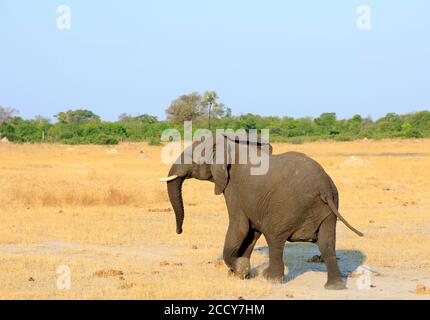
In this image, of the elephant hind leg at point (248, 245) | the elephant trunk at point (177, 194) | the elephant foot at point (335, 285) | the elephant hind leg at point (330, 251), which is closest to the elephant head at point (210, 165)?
the elephant trunk at point (177, 194)

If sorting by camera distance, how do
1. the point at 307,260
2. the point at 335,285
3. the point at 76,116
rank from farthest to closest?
the point at 76,116 < the point at 307,260 < the point at 335,285

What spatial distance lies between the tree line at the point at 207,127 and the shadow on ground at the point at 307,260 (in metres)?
44.2

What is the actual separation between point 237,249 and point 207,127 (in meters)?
57.1

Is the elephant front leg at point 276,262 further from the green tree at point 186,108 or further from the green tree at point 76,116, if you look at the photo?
the green tree at point 76,116

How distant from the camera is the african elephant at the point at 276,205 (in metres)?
10.0

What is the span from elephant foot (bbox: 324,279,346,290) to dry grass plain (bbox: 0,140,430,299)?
159 millimetres

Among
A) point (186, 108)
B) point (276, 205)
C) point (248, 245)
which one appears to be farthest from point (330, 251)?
point (186, 108)

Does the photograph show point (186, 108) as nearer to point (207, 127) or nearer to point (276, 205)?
point (207, 127)

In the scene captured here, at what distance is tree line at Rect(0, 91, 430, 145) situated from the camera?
64188 mm

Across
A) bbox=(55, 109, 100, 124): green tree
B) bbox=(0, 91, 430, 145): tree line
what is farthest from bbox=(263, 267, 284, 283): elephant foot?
bbox=(55, 109, 100, 124): green tree

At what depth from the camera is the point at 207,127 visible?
67688mm

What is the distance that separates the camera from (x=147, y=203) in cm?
2112

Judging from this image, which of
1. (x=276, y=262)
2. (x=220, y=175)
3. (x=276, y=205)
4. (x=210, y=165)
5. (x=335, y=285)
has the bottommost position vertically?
(x=335, y=285)

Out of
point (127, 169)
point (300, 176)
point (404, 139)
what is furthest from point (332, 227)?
point (404, 139)
